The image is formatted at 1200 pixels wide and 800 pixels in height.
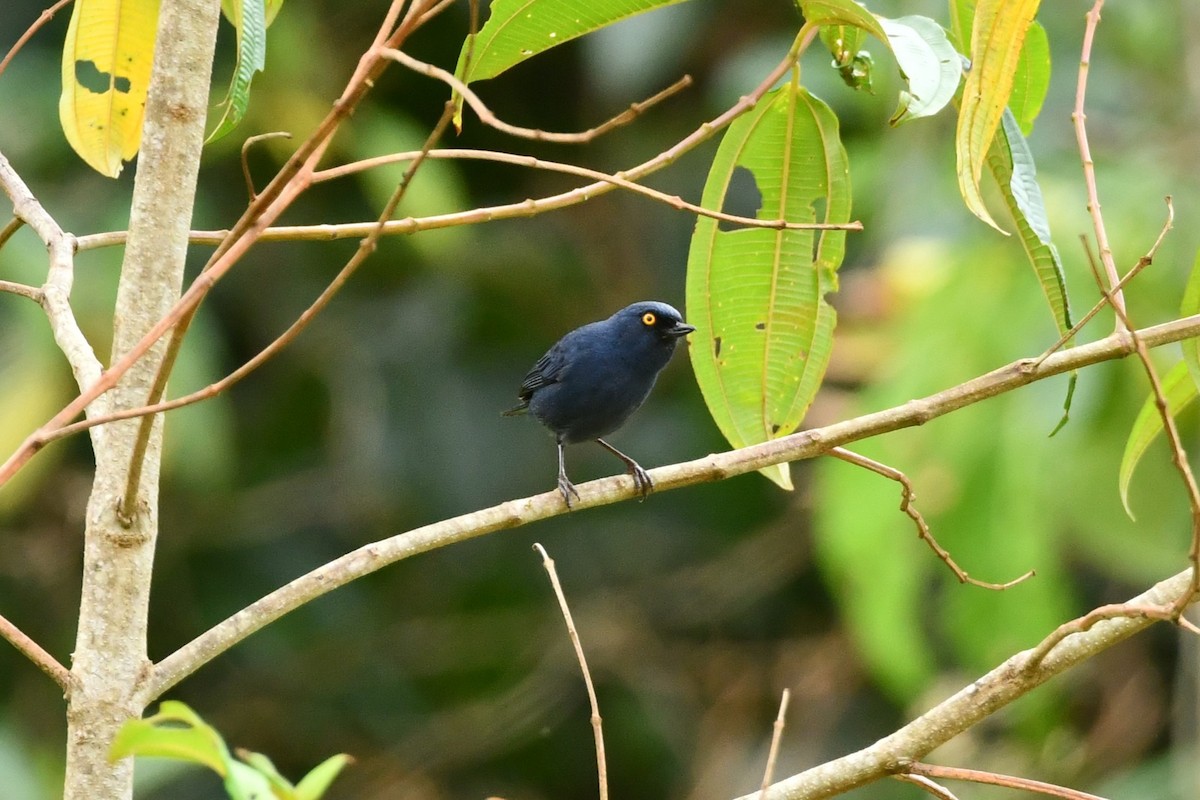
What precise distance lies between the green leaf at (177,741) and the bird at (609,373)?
3119 mm

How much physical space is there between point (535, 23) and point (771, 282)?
30.6 inches

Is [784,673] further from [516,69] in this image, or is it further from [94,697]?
[94,697]

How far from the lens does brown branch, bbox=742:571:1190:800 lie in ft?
7.41

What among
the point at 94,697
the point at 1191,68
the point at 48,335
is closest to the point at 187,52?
the point at 94,697

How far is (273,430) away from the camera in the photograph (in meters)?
8.16

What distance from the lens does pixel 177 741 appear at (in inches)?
54.6

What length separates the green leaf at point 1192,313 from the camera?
255 cm

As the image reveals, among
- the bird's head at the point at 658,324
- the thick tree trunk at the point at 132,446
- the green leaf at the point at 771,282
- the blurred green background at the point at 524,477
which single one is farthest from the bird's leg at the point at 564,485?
the blurred green background at the point at 524,477

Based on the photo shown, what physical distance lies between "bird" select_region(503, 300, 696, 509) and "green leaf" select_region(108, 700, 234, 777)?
10.2 feet

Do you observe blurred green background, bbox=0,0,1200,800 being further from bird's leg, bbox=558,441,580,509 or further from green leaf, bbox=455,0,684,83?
green leaf, bbox=455,0,684,83

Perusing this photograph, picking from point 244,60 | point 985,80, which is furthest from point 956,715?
point 244,60

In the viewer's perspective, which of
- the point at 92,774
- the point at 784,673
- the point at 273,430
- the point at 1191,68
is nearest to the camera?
the point at 92,774

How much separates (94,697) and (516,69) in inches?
291

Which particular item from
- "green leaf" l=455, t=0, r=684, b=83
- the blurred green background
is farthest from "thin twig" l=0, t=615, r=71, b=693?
the blurred green background
